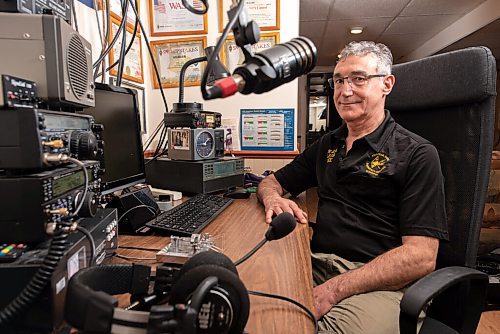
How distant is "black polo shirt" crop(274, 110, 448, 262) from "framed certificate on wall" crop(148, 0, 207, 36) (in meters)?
1.20

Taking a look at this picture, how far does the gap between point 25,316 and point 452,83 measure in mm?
1159

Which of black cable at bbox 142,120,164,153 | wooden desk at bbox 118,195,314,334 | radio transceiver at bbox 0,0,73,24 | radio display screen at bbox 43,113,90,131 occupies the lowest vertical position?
wooden desk at bbox 118,195,314,334

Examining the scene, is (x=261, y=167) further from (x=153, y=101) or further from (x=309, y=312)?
(x=309, y=312)

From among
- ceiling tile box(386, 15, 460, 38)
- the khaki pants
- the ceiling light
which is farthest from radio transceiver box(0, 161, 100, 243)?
the ceiling light

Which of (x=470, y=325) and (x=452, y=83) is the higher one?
(x=452, y=83)

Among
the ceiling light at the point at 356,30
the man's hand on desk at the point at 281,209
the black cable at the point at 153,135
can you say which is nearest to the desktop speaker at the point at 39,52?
the man's hand on desk at the point at 281,209

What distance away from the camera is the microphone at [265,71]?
0.42 meters

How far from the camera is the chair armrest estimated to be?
736 millimetres

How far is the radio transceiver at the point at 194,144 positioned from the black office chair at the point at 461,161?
0.87 metres

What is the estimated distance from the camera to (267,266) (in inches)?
29.6

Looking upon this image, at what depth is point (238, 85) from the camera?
432 millimetres

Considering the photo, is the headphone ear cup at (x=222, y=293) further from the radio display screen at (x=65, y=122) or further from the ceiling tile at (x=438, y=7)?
the ceiling tile at (x=438, y=7)

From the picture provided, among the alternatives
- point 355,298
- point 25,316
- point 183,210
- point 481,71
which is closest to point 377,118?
point 481,71

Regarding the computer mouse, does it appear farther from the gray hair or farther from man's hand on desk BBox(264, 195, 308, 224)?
the gray hair
